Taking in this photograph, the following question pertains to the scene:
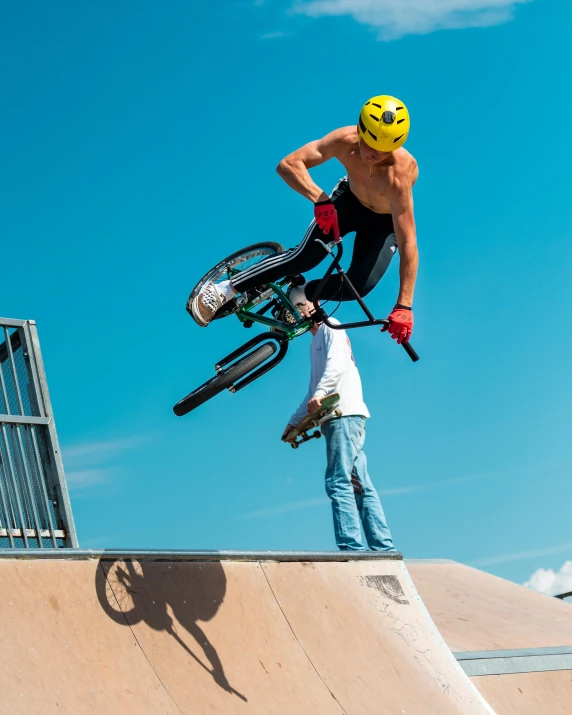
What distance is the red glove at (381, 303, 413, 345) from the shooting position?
20.7 ft

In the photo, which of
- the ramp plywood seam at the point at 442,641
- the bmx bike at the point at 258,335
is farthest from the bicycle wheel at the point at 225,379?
the ramp plywood seam at the point at 442,641

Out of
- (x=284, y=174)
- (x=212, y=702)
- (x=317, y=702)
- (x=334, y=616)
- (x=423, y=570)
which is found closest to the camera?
(x=212, y=702)

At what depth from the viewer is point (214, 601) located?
21.1ft

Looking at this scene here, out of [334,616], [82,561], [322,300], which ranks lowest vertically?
[334,616]

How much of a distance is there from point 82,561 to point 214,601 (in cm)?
111

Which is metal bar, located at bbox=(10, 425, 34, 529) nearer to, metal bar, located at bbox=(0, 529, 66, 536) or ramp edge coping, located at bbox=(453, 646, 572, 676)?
metal bar, located at bbox=(0, 529, 66, 536)

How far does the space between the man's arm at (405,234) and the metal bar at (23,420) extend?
3666mm

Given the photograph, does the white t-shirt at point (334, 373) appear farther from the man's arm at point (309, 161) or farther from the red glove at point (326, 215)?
the man's arm at point (309, 161)

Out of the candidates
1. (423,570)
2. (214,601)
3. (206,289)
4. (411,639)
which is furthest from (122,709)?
(423,570)

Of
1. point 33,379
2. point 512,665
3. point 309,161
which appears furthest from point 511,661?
point 33,379

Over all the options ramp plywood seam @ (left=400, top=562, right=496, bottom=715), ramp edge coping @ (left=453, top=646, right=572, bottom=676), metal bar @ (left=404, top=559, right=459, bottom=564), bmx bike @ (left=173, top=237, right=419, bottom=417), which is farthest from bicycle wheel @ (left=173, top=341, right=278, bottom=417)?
metal bar @ (left=404, top=559, right=459, bottom=564)

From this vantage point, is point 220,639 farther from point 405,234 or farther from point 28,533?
point 405,234

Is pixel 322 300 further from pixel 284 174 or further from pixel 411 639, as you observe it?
pixel 411 639

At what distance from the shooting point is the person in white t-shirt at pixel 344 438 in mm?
7555
